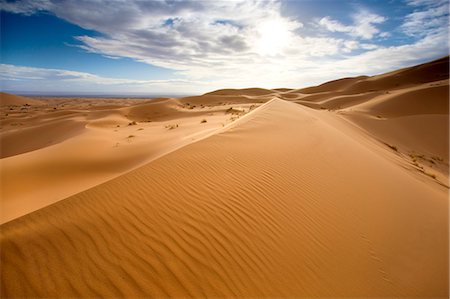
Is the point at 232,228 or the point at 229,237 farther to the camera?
the point at 232,228

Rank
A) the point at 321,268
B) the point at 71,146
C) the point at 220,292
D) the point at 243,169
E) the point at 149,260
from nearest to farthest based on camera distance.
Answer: the point at 220,292, the point at 149,260, the point at 321,268, the point at 243,169, the point at 71,146

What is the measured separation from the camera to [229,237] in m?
2.55

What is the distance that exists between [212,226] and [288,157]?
2.73 metres

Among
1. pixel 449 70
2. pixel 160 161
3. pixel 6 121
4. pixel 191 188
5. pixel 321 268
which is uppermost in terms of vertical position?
pixel 449 70

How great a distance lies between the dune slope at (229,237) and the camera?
2.04 m

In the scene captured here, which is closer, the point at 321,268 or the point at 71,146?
the point at 321,268

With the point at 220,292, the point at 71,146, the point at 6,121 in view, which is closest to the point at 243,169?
the point at 220,292

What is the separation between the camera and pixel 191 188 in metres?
3.33

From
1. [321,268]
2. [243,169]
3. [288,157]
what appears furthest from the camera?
[288,157]

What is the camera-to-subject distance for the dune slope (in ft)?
6.68

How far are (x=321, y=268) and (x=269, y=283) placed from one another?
0.68 metres

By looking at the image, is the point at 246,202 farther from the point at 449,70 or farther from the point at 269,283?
the point at 449,70

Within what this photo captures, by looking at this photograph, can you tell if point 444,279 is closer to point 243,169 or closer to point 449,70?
point 243,169

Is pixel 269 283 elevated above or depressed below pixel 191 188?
below
